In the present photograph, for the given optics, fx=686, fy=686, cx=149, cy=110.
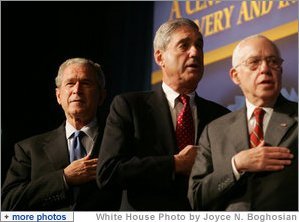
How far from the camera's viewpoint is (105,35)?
4035mm

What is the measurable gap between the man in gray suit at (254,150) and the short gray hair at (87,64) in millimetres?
668

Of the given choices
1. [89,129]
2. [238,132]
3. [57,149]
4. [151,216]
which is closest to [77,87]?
[89,129]

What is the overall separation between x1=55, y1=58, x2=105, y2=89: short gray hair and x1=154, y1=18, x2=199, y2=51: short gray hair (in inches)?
14.0

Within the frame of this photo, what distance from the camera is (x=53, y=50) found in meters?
4.02

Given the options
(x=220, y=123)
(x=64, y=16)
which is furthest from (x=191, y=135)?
(x=64, y=16)

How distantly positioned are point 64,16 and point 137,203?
47.7 inches

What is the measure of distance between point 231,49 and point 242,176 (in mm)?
754

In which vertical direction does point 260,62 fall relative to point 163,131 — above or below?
above

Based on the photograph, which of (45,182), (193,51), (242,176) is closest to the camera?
(242,176)

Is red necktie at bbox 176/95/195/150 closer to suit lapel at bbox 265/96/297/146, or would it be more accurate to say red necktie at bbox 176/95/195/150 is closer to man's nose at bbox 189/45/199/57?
man's nose at bbox 189/45/199/57

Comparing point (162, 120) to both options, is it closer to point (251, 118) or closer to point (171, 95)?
point (171, 95)

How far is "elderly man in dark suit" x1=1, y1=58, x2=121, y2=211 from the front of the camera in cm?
380

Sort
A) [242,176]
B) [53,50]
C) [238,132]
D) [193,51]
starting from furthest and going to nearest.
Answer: [53,50] → [193,51] → [238,132] → [242,176]

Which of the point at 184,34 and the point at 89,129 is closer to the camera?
the point at 184,34
